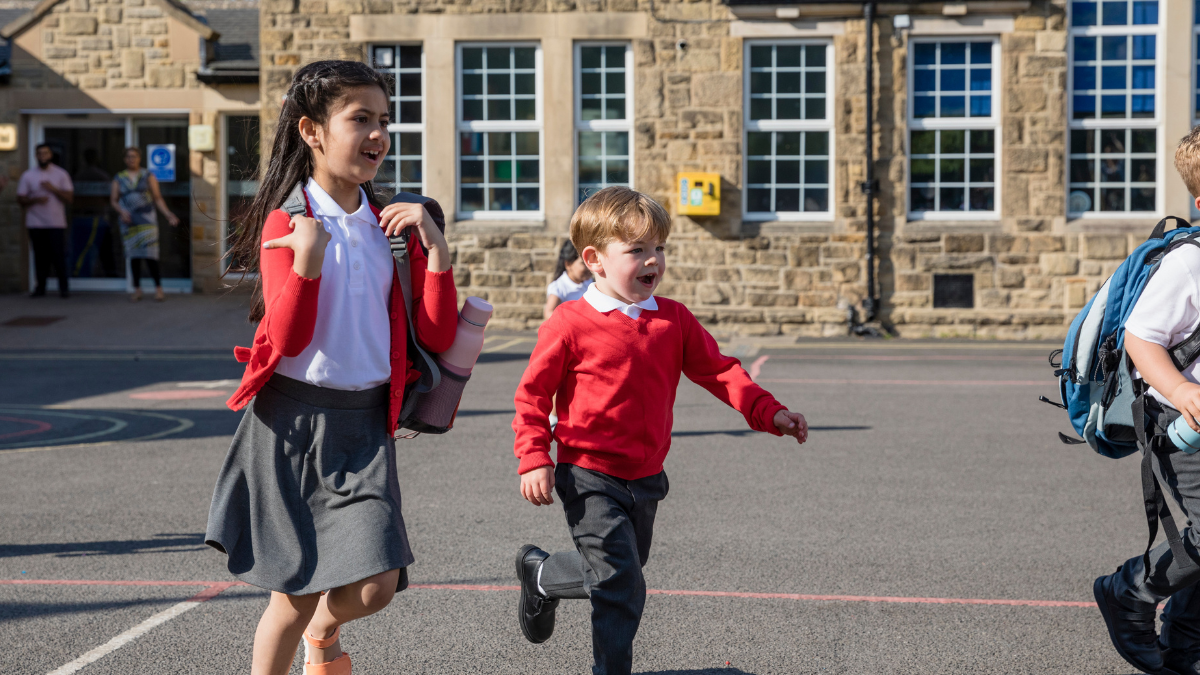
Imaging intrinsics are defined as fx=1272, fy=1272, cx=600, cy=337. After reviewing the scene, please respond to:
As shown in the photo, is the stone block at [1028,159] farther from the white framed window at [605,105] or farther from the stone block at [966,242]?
the white framed window at [605,105]

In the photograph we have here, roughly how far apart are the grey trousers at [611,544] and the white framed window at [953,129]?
13.2 meters

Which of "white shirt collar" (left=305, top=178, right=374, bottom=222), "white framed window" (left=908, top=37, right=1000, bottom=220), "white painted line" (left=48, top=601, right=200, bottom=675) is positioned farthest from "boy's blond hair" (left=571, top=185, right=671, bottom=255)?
"white framed window" (left=908, top=37, right=1000, bottom=220)

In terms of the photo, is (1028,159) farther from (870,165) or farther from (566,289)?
(566,289)

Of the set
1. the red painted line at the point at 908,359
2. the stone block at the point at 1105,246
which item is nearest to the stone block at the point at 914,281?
the stone block at the point at 1105,246

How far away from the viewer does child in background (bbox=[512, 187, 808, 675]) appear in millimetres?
3494

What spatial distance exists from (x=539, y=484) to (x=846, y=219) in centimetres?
1311

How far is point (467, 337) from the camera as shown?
10.9 ft

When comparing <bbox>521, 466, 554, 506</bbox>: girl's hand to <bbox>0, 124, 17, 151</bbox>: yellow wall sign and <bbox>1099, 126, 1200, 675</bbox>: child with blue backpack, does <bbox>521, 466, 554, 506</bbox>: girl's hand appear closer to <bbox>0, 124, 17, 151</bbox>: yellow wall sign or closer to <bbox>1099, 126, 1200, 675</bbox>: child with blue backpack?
<bbox>1099, 126, 1200, 675</bbox>: child with blue backpack

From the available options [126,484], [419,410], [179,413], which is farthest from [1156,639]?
[179,413]

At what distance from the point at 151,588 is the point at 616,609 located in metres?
2.42

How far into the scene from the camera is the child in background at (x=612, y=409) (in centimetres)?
349

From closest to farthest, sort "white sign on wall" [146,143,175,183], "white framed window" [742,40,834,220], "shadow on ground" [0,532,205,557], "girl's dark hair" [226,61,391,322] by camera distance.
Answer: "girl's dark hair" [226,61,391,322] < "shadow on ground" [0,532,205,557] < "white framed window" [742,40,834,220] < "white sign on wall" [146,143,175,183]

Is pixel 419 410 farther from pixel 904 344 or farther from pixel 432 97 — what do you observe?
pixel 432 97

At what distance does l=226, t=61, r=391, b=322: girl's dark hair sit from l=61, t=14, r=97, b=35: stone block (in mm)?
17047
